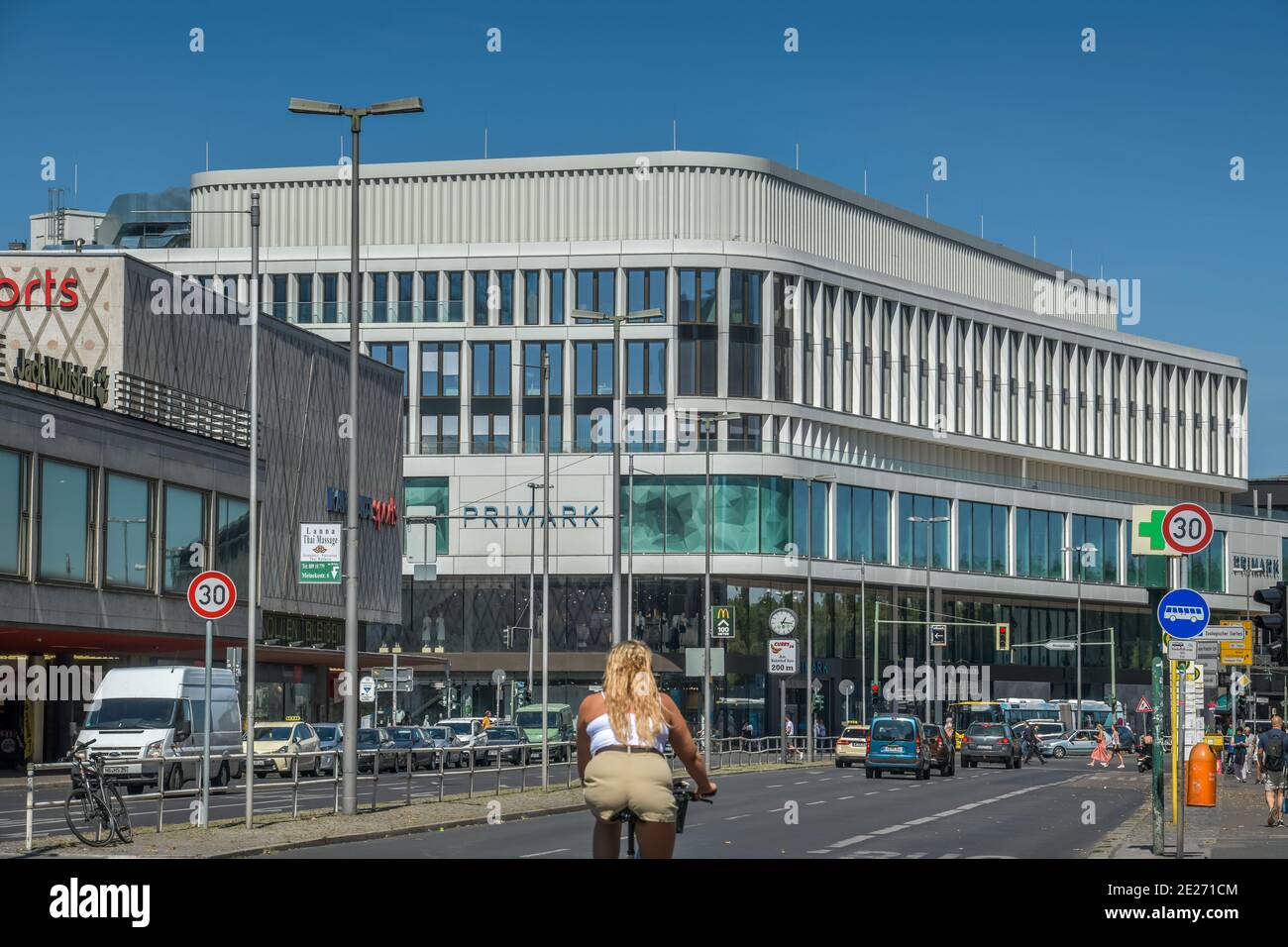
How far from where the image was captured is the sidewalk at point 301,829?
2275cm

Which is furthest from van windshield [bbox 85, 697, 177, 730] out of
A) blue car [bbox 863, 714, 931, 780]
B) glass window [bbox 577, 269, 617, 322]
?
glass window [bbox 577, 269, 617, 322]

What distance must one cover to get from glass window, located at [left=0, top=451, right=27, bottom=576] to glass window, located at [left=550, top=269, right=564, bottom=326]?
51131 millimetres

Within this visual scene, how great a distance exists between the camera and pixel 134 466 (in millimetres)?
53125

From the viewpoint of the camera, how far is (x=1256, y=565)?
12612 cm

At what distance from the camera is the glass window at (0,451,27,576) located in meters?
46.8

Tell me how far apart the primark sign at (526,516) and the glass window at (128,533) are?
39.9 m

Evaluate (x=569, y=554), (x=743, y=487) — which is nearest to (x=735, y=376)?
(x=743, y=487)

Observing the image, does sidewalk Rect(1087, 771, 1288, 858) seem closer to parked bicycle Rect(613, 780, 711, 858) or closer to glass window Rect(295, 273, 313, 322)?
parked bicycle Rect(613, 780, 711, 858)

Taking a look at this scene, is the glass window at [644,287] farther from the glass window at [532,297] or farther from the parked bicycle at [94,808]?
the parked bicycle at [94,808]

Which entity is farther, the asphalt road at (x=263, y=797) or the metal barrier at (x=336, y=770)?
the metal barrier at (x=336, y=770)

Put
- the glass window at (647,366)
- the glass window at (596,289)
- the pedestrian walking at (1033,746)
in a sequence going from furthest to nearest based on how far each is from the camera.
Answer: the glass window at (596,289) < the glass window at (647,366) < the pedestrian walking at (1033,746)

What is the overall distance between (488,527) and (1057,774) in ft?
125

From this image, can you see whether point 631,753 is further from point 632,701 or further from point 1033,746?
point 1033,746

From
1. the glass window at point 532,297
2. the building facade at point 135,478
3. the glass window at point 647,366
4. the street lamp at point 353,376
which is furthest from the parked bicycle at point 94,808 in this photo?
the glass window at point 532,297
